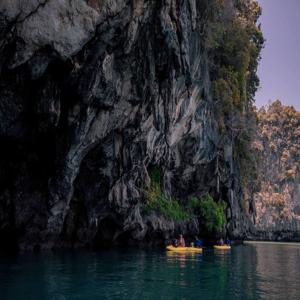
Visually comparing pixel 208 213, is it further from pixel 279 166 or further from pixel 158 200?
pixel 279 166

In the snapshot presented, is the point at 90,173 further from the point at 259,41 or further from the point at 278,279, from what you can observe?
the point at 259,41

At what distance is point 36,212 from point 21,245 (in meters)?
2.78

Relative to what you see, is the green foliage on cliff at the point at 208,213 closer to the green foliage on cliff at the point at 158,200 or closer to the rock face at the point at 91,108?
the green foliage on cliff at the point at 158,200

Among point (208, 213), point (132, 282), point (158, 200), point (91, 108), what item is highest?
point (91, 108)

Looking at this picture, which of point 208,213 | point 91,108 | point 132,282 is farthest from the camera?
point 208,213

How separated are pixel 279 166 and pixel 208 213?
85.7 meters

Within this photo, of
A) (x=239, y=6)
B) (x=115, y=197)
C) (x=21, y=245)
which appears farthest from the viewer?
(x=239, y=6)

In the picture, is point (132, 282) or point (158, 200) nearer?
point (132, 282)

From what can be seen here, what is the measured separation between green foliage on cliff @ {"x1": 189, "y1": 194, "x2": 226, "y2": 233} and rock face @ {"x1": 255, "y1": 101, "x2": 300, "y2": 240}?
7370cm

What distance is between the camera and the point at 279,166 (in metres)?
122

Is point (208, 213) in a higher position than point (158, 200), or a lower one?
lower

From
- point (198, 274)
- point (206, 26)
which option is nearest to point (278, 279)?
point (198, 274)

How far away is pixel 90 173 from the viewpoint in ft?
86.2

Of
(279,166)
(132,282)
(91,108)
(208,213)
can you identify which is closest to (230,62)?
(208,213)
